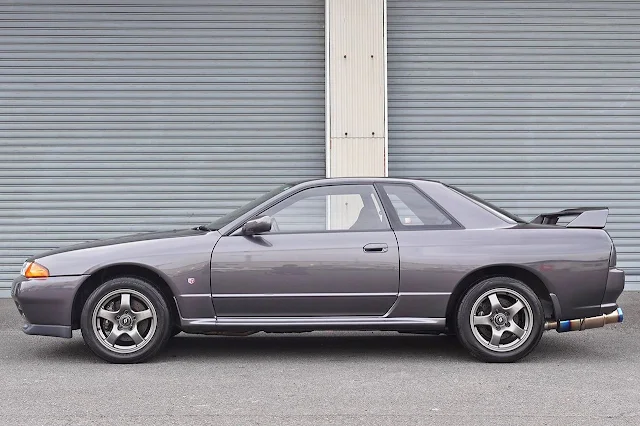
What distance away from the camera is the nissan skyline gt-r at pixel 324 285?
6.48 m

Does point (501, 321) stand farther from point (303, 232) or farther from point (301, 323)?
point (303, 232)

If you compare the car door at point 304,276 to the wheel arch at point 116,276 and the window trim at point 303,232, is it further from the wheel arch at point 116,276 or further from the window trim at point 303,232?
the wheel arch at point 116,276

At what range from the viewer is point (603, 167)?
37.0ft

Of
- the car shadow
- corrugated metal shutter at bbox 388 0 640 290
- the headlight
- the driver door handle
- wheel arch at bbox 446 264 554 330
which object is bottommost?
the car shadow

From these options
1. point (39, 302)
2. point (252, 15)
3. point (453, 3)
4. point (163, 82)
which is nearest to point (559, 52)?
point (453, 3)

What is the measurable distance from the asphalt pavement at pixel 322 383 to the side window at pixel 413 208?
3.51 feet

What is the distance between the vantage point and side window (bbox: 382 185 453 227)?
22.0 ft

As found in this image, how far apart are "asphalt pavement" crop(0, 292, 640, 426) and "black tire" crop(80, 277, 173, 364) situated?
115 mm

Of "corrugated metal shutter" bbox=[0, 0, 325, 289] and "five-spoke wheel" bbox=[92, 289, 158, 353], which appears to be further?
"corrugated metal shutter" bbox=[0, 0, 325, 289]

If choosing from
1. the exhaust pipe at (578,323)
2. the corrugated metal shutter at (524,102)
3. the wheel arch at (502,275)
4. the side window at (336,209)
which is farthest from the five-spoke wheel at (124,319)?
the corrugated metal shutter at (524,102)

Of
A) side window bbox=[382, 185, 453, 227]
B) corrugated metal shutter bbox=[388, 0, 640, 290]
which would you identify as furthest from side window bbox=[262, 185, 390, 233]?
corrugated metal shutter bbox=[388, 0, 640, 290]

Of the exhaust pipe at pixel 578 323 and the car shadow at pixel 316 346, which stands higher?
the exhaust pipe at pixel 578 323

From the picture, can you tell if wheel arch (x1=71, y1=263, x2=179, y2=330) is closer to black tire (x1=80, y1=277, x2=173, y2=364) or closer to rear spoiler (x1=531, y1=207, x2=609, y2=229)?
black tire (x1=80, y1=277, x2=173, y2=364)

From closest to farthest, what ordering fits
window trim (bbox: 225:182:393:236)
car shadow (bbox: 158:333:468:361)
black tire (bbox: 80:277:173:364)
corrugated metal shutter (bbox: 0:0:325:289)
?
black tire (bbox: 80:277:173:364), window trim (bbox: 225:182:393:236), car shadow (bbox: 158:333:468:361), corrugated metal shutter (bbox: 0:0:325:289)
